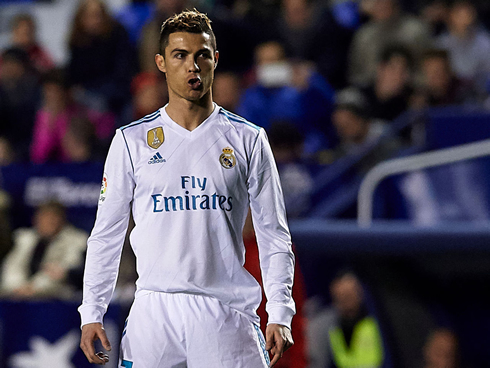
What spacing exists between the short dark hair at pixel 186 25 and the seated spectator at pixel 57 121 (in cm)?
543

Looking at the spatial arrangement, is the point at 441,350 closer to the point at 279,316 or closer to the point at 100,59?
the point at 279,316

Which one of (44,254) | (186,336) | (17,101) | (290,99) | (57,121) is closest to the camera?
(186,336)

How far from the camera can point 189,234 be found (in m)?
2.62

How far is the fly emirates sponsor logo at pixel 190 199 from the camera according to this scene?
261 cm

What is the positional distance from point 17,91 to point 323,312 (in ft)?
14.1

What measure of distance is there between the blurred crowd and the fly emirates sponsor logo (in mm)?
3474

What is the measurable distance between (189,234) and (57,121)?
589cm

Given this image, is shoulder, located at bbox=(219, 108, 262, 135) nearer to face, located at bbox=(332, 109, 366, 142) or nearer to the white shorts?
the white shorts

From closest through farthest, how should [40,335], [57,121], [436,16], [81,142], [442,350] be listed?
[442,350], [40,335], [81,142], [57,121], [436,16]

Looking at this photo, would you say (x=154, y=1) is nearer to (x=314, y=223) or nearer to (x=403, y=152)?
(x=403, y=152)

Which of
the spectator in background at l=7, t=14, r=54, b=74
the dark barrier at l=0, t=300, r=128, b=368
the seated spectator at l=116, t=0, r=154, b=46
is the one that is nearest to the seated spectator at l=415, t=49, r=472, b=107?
the seated spectator at l=116, t=0, r=154, b=46

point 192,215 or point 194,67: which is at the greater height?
point 194,67

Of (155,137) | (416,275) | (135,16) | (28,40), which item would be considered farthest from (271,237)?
(28,40)

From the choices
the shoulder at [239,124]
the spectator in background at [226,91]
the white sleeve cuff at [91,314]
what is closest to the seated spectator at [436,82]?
the spectator in background at [226,91]
